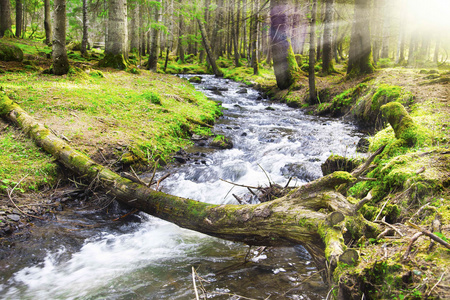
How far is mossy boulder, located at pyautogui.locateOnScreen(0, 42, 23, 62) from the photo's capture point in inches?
439

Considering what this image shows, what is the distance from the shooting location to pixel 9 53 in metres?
11.3

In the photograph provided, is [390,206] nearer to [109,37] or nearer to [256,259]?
[256,259]

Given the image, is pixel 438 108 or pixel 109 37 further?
pixel 109 37

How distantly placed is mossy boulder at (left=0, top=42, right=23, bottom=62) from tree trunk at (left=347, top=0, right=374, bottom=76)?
14.3m

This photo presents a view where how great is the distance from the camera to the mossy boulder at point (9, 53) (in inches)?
439

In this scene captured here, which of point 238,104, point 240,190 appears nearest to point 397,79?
point 238,104

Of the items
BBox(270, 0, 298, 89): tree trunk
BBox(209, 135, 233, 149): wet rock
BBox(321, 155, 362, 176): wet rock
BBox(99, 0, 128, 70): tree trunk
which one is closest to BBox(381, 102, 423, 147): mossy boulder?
BBox(321, 155, 362, 176): wet rock

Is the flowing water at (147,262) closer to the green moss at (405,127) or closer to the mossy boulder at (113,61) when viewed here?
the green moss at (405,127)

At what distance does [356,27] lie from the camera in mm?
12812

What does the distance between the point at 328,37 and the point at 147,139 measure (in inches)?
442

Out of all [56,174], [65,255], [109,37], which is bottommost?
[65,255]

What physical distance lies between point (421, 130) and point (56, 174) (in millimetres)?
6295

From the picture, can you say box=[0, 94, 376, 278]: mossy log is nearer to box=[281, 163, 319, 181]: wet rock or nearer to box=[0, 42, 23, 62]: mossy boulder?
box=[281, 163, 319, 181]: wet rock

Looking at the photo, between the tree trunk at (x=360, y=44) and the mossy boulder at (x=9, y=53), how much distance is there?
46.9 ft
